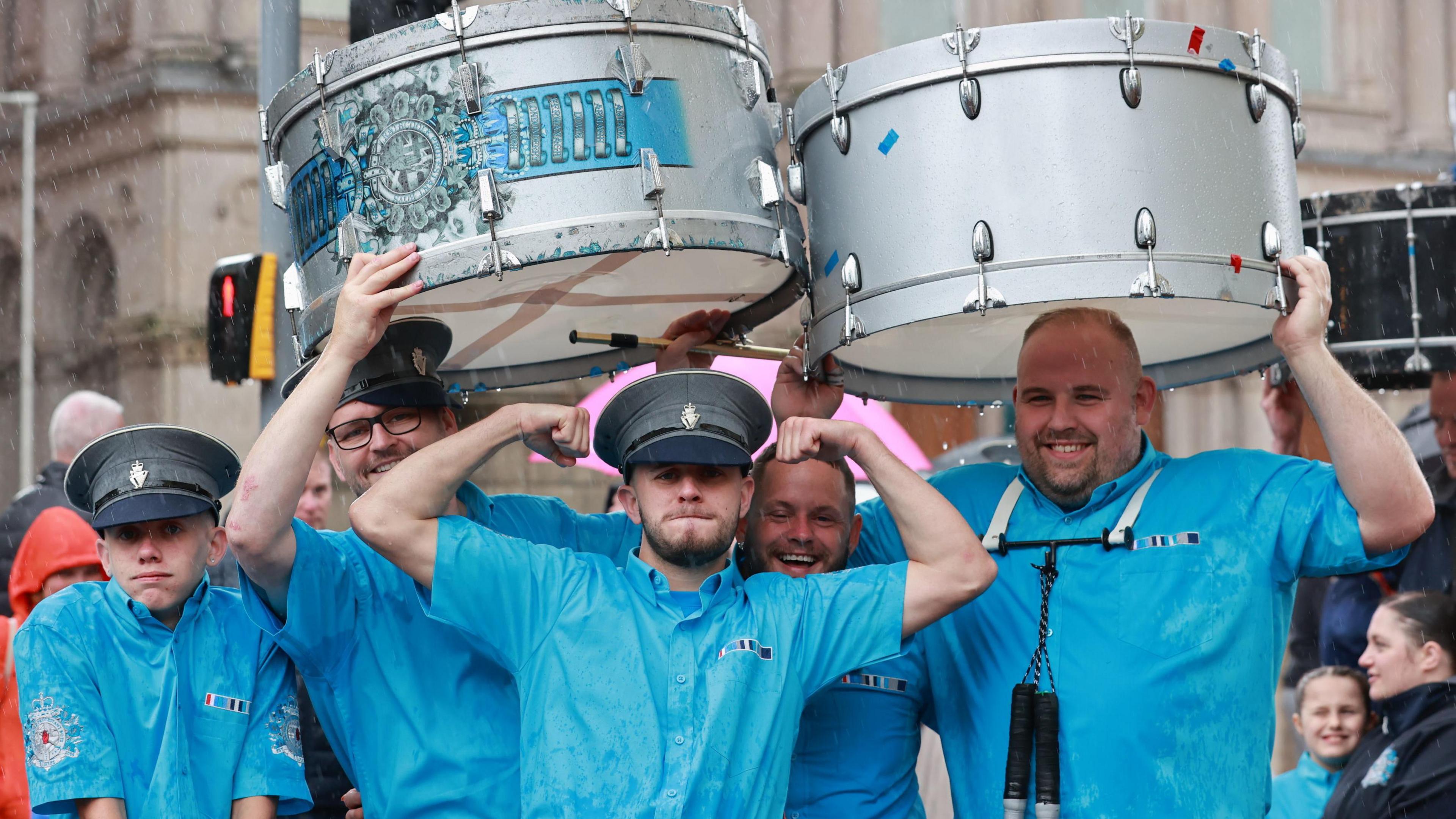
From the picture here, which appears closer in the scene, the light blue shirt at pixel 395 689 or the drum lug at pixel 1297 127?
the light blue shirt at pixel 395 689

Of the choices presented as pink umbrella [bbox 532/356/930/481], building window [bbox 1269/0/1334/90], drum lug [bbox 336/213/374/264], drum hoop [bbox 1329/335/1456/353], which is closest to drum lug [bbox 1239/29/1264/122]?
drum hoop [bbox 1329/335/1456/353]

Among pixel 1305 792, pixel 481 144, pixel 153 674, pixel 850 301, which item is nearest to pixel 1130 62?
pixel 850 301

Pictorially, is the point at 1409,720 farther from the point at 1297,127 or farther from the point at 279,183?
the point at 279,183

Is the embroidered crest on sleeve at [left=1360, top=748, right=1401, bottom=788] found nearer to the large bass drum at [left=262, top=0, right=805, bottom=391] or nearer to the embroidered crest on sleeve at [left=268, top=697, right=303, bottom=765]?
the large bass drum at [left=262, top=0, right=805, bottom=391]

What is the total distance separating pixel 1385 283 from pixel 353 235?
3295mm

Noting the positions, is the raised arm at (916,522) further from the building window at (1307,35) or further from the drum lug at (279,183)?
the building window at (1307,35)

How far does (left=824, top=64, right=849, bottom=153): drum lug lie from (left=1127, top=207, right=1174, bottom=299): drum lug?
27.0 inches

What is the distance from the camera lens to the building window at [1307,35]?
20.5m

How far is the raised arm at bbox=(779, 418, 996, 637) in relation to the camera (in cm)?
372

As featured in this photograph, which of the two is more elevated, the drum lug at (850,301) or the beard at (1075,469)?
the drum lug at (850,301)

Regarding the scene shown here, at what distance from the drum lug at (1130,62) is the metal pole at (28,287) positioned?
17.9 m

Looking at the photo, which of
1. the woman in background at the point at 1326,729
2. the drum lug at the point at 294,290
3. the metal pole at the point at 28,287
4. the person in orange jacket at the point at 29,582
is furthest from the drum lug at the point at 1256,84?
the metal pole at the point at 28,287

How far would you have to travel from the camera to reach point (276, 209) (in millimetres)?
6492

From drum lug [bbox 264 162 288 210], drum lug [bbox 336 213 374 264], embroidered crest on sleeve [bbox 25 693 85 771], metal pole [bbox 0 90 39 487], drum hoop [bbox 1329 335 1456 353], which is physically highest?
metal pole [bbox 0 90 39 487]
